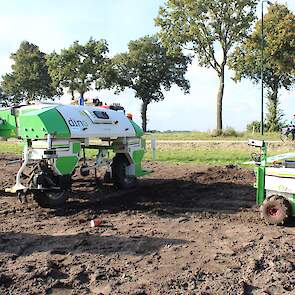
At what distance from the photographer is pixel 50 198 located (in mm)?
8969

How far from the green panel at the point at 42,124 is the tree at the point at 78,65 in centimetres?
4225

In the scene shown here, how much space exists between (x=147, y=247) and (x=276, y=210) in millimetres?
2115

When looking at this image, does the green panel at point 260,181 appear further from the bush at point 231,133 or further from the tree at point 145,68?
the tree at point 145,68

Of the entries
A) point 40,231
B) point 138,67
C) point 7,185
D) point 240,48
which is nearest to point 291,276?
point 40,231

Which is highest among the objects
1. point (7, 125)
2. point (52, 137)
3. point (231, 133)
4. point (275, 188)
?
point (7, 125)

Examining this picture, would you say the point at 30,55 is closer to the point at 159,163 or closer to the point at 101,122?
the point at 159,163

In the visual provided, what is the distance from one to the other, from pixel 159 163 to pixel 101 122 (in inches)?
251

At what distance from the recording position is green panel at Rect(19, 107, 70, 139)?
8602 millimetres

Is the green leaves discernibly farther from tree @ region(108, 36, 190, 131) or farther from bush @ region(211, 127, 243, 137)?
tree @ region(108, 36, 190, 131)

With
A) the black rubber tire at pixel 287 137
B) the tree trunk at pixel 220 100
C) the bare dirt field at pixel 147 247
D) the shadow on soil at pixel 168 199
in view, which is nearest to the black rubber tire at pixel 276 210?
the bare dirt field at pixel 147 247

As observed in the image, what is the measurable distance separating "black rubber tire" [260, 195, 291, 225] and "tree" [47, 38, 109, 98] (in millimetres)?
44495

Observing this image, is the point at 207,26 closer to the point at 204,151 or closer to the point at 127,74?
the point at 204,151

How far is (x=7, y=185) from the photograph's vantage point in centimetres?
1188

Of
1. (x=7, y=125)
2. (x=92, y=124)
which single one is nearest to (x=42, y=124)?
(x=7, y=125)
